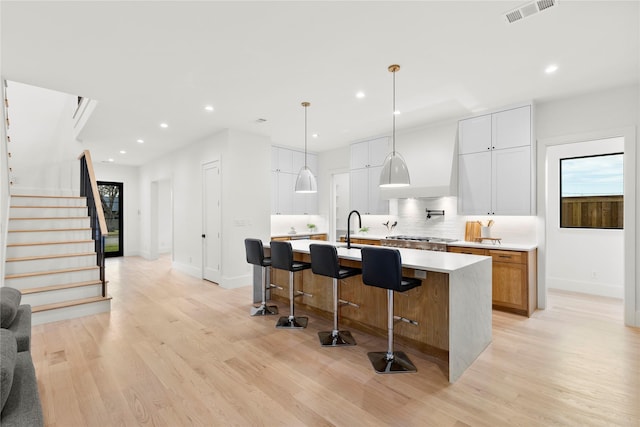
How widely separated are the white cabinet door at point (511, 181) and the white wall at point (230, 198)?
3893 millimetres

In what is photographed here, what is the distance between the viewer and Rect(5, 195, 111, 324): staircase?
3.85 metres

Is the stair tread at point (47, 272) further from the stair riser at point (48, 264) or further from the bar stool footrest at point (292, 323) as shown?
the bar stool footrest at point (292, 323)

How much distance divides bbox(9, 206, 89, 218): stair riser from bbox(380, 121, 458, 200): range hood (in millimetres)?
5517

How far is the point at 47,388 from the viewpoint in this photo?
7.65ft

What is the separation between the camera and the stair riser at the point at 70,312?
370cm

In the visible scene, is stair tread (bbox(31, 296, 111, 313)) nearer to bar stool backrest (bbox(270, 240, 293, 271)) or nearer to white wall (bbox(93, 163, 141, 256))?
bar stool backrest (bbox(270, 240, 293, 271))

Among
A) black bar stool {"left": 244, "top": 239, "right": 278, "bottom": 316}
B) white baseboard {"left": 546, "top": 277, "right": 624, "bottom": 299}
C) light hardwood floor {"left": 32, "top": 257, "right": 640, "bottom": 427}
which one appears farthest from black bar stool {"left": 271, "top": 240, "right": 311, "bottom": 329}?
white baseboard {"left": 546, "top": 277, "right": 624, "bottom": 299}

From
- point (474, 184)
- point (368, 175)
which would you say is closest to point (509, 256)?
point (474, 184)

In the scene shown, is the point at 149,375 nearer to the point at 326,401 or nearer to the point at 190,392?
the point at 190,392

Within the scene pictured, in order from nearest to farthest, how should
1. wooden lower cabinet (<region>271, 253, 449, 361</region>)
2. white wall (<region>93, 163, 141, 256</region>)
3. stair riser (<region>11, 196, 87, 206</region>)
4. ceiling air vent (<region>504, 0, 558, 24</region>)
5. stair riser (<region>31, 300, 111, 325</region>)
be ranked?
ceiling air vent (<region>504, 0, 558, 24</region>) → wooden lower cabinet (<region>271, 253, 449, 361</region>) → stair riser (<region>31, 300, 111, 325</region>) → stair riser (<region>11, 196, 87, 206</region>) → white wall (<region>93, 163, 141, 256</region>)

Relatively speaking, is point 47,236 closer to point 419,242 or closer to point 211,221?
point 211,221

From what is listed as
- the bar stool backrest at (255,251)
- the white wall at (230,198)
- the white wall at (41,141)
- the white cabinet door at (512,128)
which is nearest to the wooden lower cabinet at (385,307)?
the bar stool backrest at (255,251)

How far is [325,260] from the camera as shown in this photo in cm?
304

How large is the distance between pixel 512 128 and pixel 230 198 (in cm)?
453
